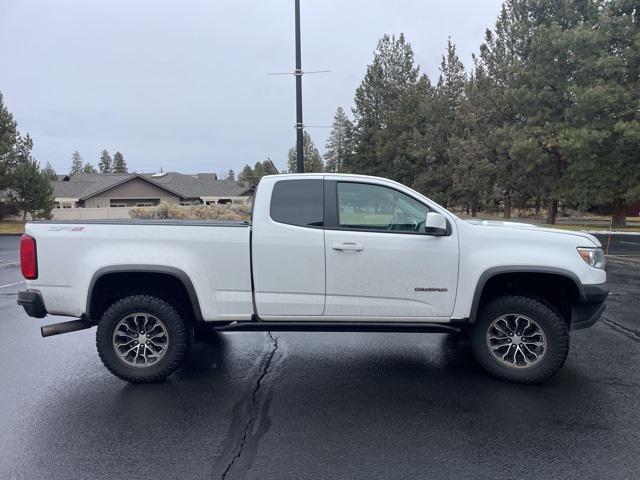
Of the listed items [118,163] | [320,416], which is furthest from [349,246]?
[118,163]

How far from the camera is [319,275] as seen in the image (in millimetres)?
4645

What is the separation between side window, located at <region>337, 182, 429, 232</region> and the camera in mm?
4758

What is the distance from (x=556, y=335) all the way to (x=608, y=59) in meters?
23.9

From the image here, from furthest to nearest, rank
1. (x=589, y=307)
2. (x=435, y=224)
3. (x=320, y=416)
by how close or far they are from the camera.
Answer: (x=589, y=307) < (x=435, y=224) < (x=320, y=416)

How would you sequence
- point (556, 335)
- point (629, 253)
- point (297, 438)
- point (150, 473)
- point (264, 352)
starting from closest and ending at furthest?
point (150, 473), point (297, 438), point (556, 335), point (264, 352), point (629, 253)

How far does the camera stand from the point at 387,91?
50.1 m

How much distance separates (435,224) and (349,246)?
0.80m

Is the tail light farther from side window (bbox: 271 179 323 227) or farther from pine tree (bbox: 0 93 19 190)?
pine tree (bbox: 0 93 19 190)

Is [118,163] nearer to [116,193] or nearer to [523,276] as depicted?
[116,193]

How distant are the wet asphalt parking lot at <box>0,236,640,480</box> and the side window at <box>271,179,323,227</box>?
1.61m

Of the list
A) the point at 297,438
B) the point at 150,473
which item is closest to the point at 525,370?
the point at 297,438

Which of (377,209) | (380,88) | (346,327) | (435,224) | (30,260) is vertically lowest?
(346,327)

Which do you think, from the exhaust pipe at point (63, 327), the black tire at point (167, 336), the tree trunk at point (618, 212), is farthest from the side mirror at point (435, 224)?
the tree trunk at point (618, 212)

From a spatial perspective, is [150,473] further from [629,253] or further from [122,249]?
[629,253]
